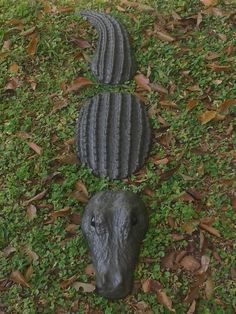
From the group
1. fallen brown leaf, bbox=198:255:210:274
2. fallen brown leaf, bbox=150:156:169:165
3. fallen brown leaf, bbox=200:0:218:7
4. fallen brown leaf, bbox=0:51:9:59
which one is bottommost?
fallen brown leaf, bbox=198:255:210:274

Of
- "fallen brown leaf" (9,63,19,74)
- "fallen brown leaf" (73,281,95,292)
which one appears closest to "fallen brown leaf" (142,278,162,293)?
"fallen brown leaf" (73,281,95,292)

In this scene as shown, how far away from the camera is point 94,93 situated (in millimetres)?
5652

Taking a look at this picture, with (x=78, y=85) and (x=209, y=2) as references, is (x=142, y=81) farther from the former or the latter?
(x=209, y=2)

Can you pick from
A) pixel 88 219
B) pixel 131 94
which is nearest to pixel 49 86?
pixel 131 94

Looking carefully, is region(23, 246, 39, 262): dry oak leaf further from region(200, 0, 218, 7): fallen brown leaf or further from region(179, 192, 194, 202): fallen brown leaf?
region(200, 0, 218, 7): fallen brown leaf

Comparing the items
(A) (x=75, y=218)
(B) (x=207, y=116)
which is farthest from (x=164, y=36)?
(A) (x=75, y=218)

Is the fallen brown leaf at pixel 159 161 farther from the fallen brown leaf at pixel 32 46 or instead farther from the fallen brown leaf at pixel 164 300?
the fallen brown leaf at pixel 32 46

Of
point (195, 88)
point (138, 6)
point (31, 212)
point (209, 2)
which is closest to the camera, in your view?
point (31, 212)

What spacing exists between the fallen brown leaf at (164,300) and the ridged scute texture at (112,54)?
2.24m

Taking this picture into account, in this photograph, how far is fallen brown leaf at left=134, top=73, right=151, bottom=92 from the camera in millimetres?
5645

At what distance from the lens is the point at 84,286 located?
14.3 feet

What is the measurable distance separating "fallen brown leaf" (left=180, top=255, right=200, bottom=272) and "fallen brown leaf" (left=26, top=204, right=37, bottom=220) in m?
1.26

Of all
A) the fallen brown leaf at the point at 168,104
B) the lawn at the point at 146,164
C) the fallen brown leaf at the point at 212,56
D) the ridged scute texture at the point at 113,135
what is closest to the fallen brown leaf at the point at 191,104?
the lawn at the point at 146,164

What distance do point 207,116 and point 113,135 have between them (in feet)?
2.95
